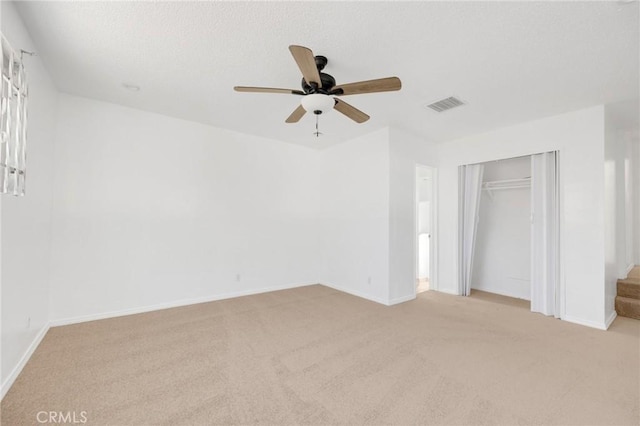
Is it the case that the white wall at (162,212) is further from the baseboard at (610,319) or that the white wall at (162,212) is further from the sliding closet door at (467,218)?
the baseboard at (610,319)

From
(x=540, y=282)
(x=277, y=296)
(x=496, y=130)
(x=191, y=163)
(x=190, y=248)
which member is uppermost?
(x=496, y=130)

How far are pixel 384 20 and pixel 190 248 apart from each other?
3643 millimetres

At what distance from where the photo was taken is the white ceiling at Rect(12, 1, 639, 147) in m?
1.89

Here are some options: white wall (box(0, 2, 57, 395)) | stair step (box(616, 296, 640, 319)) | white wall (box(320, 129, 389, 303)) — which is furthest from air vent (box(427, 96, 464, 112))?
white wall (box(0, 2, 57, 395))

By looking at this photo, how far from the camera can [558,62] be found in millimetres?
2414

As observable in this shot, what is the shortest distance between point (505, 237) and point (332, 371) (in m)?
4.09

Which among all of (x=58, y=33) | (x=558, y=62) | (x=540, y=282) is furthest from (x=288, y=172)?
(x=540, y=282)

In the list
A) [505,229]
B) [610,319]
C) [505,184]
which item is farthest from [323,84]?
Answer: [610,319]

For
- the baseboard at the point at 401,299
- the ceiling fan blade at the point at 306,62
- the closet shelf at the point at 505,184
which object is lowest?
the baseboard at the point at 401,299

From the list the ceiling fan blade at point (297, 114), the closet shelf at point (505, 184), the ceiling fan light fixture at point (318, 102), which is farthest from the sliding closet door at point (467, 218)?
the ceiling fan light fixture at point (318, 102)

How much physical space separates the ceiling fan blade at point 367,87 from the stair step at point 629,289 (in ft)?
14.7

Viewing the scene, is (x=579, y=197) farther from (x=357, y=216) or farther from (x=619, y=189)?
(x=357, y=216)

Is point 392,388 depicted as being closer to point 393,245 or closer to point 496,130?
point 393,245

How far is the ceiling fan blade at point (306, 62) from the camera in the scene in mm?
1705
